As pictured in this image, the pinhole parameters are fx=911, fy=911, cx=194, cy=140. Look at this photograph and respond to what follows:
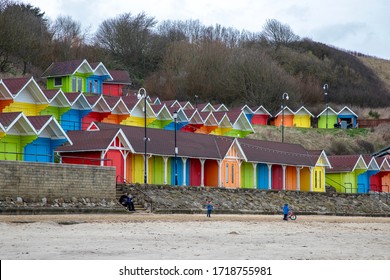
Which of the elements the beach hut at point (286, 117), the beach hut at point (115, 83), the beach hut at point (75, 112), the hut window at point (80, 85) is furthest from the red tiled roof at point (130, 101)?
the beach hut at point (286, 117)

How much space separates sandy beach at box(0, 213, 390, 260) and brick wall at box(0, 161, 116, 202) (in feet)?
10.2

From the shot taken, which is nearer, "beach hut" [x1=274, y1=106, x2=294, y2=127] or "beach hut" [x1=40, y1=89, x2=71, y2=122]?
"beach hut" [x1=40, y1=89, x2=71, y2=122]

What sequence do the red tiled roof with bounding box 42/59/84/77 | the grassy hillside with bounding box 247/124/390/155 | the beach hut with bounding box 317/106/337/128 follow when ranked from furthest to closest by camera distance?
the beach hut with bounding box 317/106/337/128
the grassy hillside with bounding box 247/124/390/155
the red tiled roof with bounding box 42/59/84/77

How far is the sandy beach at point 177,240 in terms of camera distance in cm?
2253

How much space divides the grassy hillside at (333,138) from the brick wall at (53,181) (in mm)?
44945

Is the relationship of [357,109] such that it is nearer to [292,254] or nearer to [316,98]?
[316,98]

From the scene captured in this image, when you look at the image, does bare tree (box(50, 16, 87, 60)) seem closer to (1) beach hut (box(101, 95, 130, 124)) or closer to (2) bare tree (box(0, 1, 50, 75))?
(2) bare tree (box(0, 1, 50, 75))

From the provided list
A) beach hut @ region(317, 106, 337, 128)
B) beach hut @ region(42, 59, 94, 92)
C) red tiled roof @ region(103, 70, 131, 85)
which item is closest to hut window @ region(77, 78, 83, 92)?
A: beach hut @ region(42, 59, 94, 92)

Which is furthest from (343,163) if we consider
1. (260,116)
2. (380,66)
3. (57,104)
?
(380,66)

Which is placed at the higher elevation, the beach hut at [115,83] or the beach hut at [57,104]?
the beach hut at [115,83]

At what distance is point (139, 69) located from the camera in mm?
125938

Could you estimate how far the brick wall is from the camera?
38.1 m

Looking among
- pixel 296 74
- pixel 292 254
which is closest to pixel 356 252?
pixel 292 254

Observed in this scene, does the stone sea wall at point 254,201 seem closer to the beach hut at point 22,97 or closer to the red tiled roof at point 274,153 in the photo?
the red tiled roof at point 274,153
